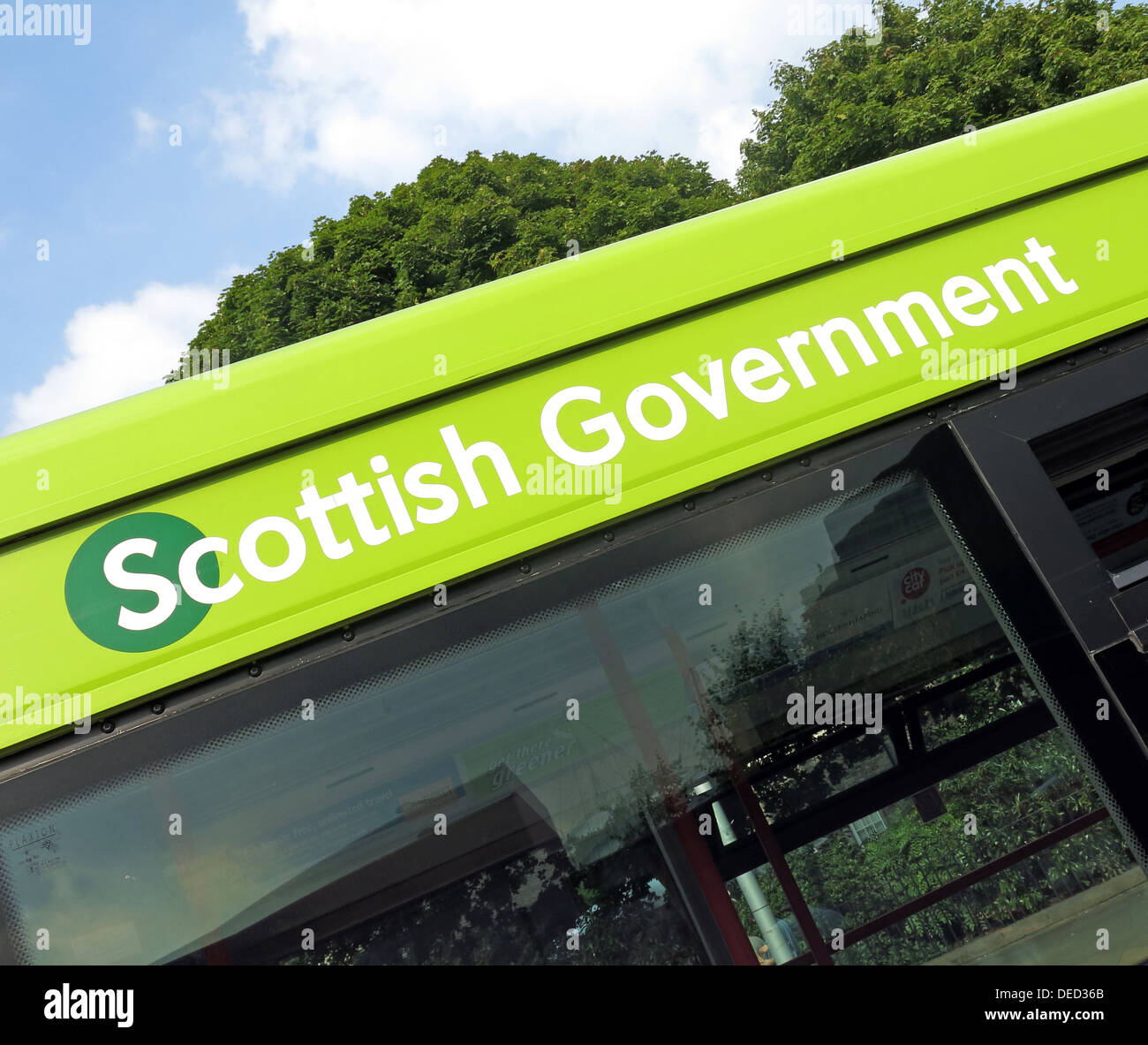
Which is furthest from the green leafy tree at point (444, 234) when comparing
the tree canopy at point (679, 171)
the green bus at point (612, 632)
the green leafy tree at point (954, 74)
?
the green bus at point (612, 632)

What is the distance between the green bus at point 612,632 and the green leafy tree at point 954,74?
19.8 metres

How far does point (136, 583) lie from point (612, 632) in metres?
1.00

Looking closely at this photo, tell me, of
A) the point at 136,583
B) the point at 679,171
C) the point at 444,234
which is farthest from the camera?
the point at 679,171

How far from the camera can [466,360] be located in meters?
2.19

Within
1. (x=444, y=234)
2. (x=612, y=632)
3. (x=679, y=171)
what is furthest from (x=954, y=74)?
(x=612, y=632)

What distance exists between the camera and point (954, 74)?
21516 millimetres

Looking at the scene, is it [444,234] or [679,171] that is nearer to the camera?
[444,234]

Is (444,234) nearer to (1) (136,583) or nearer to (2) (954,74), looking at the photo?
(2) (954,74)

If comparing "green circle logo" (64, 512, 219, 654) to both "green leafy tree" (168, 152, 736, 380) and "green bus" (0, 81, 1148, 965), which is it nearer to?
"green bus" (0, 81, 1148, 965)
